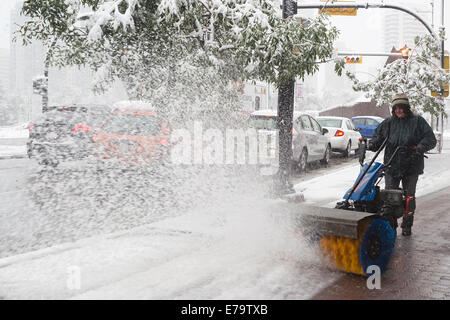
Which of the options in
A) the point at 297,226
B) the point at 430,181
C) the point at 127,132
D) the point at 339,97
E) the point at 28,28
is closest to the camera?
the point at 297,226

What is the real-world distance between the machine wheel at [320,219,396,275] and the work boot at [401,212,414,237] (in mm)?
1349

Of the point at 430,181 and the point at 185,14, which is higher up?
the point at 185,14

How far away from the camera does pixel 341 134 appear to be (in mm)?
16859

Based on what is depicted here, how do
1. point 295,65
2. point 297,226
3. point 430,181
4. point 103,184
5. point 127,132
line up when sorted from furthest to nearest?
point 430,181, point 103,184, point 127,132, point 295,65, point 297,226

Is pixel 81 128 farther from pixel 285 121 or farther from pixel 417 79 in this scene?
pixel 417 79

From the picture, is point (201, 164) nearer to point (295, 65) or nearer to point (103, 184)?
point (103, 184)

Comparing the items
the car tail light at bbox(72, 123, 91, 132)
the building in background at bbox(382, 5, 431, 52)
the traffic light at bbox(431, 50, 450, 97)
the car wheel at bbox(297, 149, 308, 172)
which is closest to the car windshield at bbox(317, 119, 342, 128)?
the traffic light at bbox(431, 50, 450, 97)

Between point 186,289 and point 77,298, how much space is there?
87cm

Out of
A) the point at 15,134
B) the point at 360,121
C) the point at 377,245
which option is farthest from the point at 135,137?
the point at 15,134

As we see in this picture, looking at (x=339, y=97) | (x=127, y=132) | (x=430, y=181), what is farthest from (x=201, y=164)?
(x=339, y=97)

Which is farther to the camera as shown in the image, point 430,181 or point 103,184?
point 430,181

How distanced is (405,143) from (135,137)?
5350 mm

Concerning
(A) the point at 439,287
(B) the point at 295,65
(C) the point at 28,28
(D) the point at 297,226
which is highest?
(C) the point at 28,28

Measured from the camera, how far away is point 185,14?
7.67 meters
